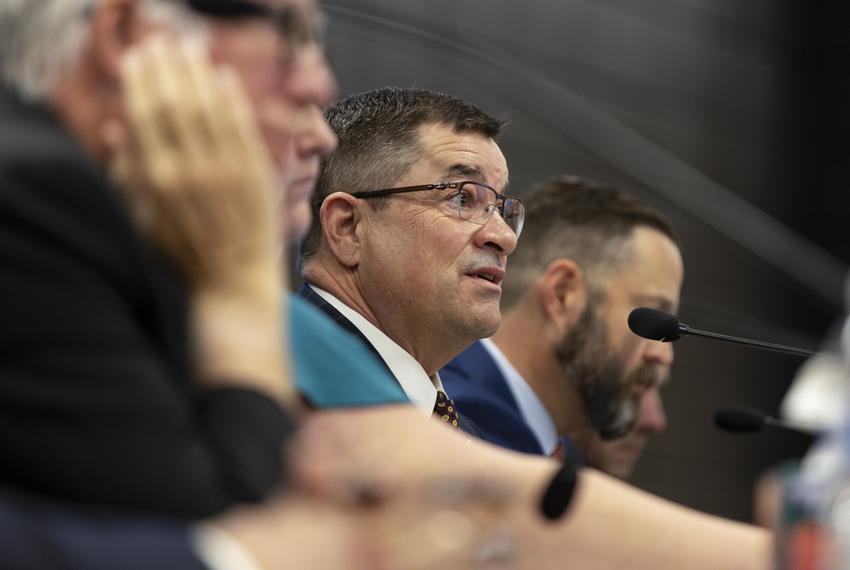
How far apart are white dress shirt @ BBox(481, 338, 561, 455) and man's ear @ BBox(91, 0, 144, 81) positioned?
202 cm

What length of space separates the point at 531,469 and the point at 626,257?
92.2 inches

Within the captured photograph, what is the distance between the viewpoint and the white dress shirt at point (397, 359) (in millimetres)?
2477

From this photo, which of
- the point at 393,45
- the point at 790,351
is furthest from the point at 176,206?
the point at 393,45

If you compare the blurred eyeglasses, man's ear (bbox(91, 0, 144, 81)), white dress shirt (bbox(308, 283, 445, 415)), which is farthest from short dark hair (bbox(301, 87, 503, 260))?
man's ear (bbox(91, 0, 144, 81))

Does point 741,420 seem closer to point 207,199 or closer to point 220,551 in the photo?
point 207,199

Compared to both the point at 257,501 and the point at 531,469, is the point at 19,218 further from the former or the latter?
the point at 531,469

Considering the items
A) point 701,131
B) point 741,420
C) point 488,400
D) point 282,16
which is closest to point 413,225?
point 488,400

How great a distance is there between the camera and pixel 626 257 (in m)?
3.43

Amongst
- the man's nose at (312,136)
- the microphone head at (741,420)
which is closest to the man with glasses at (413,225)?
the microphone head at (741,420)

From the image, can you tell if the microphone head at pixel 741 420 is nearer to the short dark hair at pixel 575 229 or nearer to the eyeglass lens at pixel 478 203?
the eyeglass lens at pixel 478 203

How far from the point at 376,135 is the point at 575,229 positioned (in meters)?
0.92

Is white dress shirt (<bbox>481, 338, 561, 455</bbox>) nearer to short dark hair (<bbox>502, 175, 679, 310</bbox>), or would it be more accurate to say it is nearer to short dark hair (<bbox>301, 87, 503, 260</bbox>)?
short dark hair (<bbox>502, 175, 679, 310</bbox>)

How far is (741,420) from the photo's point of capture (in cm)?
224

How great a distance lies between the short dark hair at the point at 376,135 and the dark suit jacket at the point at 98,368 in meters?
1.75
